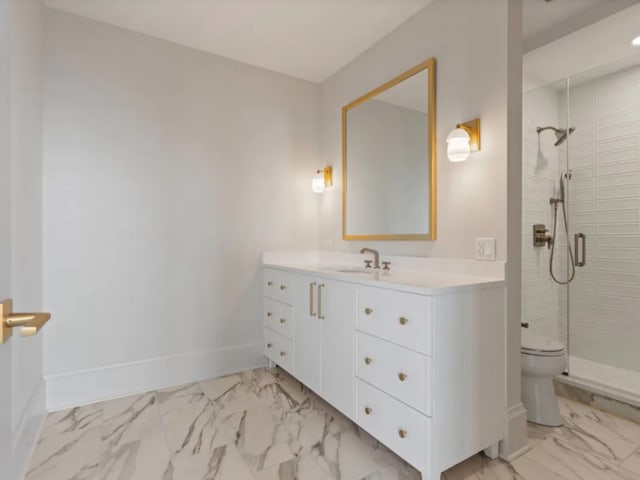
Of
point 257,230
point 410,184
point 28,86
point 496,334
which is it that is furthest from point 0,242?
point 257,230

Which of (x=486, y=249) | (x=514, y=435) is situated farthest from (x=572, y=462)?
(x=486, y=249)

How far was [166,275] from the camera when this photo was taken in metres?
2.45

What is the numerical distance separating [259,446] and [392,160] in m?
1.93

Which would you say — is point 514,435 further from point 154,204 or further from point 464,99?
point 154,204

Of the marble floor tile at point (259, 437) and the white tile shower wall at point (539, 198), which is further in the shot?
the white tile shower wall at point (539, 198)

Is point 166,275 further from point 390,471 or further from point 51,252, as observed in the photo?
point 390,471

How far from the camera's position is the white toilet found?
6.31ft

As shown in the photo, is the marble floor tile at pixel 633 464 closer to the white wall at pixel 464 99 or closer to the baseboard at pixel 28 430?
the white wall at pixel 464 99

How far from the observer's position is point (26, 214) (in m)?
1.58

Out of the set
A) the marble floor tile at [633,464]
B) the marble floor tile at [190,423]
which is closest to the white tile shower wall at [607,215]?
the marble floor tile at [633,464]

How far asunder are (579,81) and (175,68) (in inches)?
126

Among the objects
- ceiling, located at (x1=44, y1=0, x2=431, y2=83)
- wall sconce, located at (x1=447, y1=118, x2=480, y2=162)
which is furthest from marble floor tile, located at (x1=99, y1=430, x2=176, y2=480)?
ceiling, located at (x1=44, y1=0, x2=431, y2=83)

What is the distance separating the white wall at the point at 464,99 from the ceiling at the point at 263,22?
20 centimetres

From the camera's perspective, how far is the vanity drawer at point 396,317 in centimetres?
140
